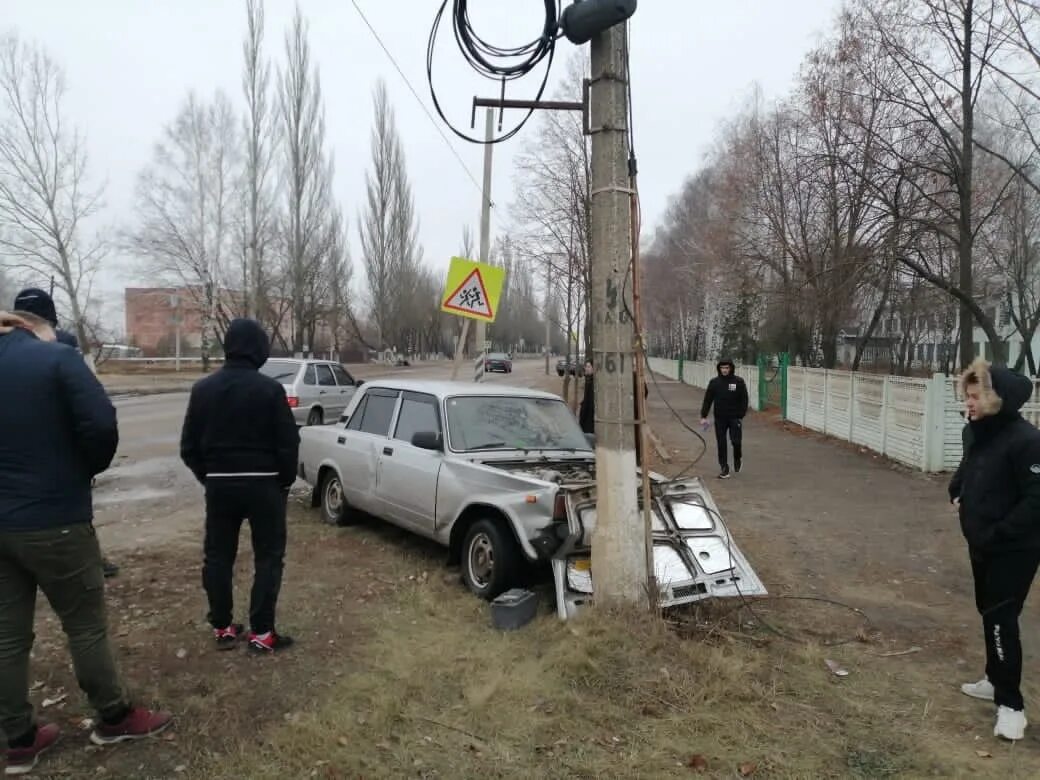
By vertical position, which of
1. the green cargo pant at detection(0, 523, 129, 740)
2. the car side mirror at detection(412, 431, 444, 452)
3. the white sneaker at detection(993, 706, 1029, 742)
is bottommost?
the white sneaker at detection(993, 706, 1029, 742)

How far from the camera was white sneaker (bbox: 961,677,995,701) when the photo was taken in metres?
3.92

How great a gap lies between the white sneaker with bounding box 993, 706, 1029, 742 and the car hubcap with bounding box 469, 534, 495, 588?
2974mm

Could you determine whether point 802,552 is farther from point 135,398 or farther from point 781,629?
point 135,398

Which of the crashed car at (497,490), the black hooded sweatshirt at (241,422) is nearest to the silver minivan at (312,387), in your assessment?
the crashed car at (497,490)

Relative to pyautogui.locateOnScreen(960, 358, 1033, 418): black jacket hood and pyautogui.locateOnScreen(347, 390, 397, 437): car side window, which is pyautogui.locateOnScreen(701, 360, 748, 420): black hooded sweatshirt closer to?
pyautogui.locateOnScreen(347, 390, 397, 437): car side window

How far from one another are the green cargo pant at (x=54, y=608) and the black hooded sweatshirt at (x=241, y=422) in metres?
1.01

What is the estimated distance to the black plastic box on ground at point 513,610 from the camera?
469 cm

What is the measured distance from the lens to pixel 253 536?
423 centimetres

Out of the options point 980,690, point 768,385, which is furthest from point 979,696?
point 768,385

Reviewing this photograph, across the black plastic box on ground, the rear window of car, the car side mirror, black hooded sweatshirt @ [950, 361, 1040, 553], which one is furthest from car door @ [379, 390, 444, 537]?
the rear window of car

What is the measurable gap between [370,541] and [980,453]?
502 cm

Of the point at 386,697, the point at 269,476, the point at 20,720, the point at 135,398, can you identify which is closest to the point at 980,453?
the point at 386,697

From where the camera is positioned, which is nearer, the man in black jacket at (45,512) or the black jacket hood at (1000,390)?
the man in black jacket at (45,512)

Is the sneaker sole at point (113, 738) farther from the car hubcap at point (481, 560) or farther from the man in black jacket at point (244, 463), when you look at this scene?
the car hubcap at point (481, 560)
